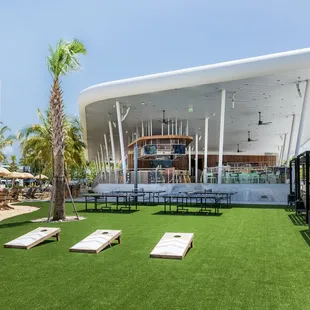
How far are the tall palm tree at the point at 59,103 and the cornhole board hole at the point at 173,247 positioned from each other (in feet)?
20.8

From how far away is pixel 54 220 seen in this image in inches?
473

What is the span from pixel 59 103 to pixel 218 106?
1512 centimetres

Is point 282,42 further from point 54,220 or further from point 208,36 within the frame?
point 54,220

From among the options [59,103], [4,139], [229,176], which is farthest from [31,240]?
[4,139]

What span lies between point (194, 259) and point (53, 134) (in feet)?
26.5

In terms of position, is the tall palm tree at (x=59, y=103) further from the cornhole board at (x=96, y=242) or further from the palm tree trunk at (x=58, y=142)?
the cornhole board at (x=96, y=242)

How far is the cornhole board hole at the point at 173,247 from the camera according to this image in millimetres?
6035

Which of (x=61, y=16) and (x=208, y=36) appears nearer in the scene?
(x=61, y=16)

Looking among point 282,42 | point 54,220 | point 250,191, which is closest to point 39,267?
point 54,220

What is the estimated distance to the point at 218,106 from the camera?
25.3 meters

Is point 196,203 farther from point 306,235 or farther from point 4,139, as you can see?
point 4,139

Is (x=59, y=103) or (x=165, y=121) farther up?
(x=165, y=121)

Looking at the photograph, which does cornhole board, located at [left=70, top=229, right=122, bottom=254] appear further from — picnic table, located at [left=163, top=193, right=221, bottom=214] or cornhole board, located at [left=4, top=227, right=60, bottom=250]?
picnic table, located at [left=163, top=193, right=221, bottom=214]

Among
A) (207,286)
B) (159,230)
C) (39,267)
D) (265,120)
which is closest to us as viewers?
(207,286)
